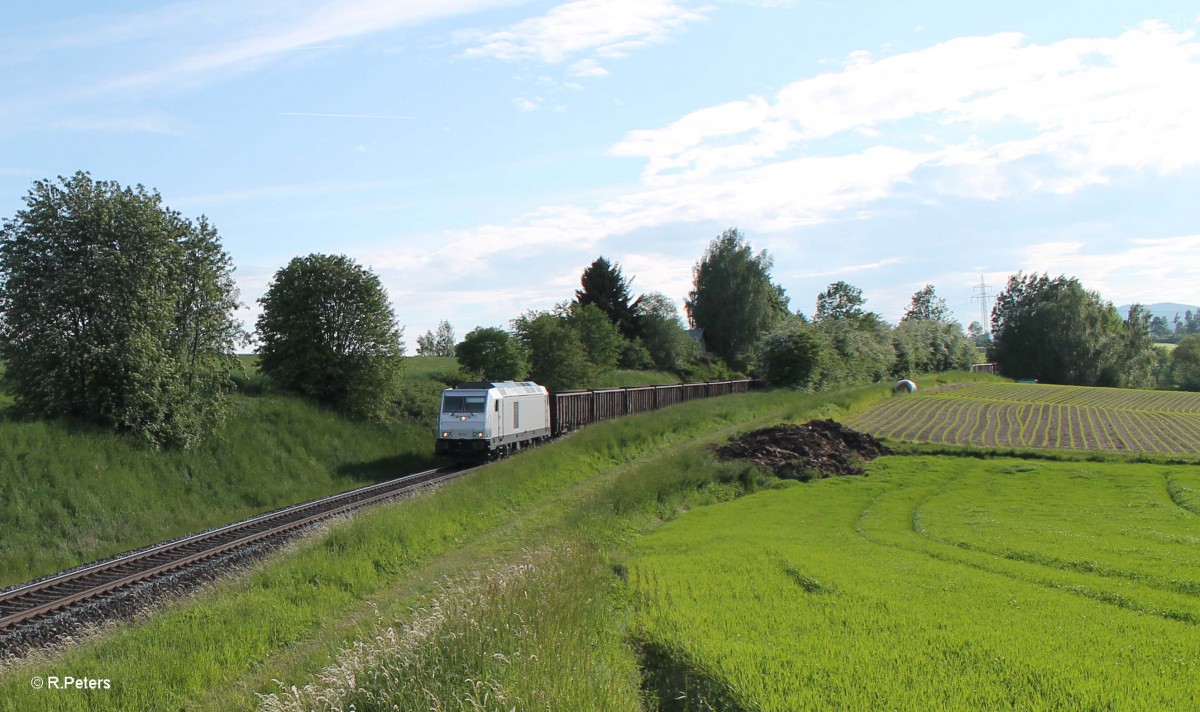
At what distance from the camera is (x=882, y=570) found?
37.7 feet

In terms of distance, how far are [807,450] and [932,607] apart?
730 inches

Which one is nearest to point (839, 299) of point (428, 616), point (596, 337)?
point (596, 337)

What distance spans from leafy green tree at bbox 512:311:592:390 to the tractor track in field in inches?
1137

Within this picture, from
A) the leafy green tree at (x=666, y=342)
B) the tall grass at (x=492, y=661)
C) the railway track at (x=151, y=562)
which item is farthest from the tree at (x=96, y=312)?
the leafy green tree at (x=666, y=342)

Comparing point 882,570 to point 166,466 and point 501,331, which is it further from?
point 501,331

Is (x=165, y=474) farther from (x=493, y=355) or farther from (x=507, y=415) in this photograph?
(x=493, y=355)

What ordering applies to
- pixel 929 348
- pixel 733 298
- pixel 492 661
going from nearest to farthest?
pixel 492 661 < pixel 733 298 < pixel 929 348

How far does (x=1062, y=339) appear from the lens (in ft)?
326

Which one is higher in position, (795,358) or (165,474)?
(795,358)

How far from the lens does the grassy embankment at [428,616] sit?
667cm

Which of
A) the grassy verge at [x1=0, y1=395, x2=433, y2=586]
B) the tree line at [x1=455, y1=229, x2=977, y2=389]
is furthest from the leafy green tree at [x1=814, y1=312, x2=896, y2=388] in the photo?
the grassy verge at [x1=0, y1=395, x2=433, y2=586]

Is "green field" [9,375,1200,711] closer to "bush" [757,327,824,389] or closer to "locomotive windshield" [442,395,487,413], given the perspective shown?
"locomotive windshield" [442,395,487,413]

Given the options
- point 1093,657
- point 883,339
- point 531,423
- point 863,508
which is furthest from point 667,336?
point 1093,657

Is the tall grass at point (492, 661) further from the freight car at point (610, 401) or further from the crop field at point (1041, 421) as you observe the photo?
the freight car at point (610, 401)
